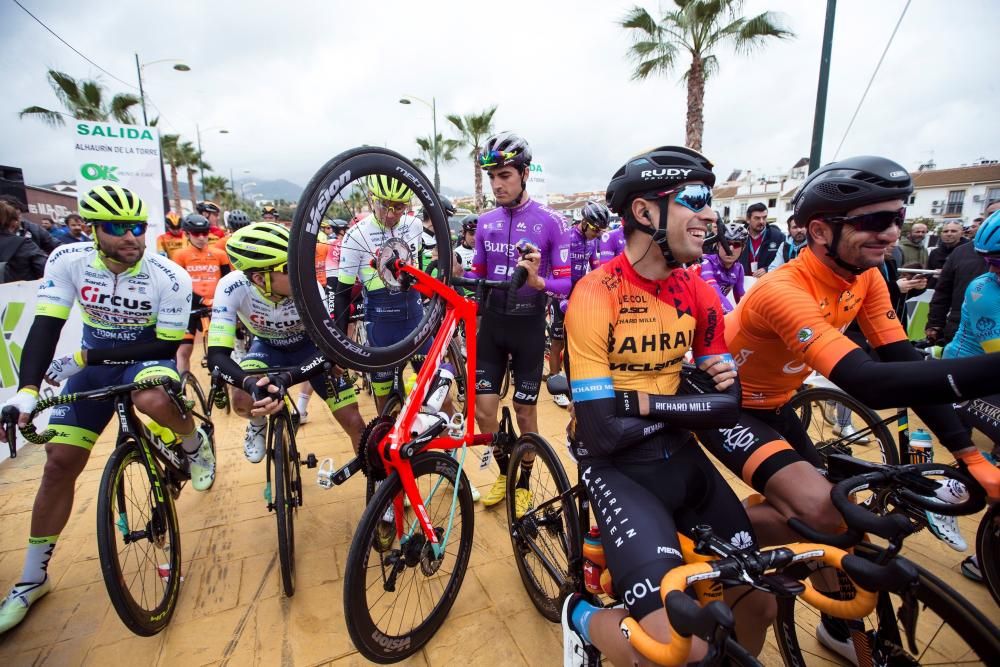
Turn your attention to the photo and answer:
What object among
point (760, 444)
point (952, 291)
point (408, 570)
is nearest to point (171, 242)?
point (408, 570)

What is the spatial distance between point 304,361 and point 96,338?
1368mm

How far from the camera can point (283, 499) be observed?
9.65 ft

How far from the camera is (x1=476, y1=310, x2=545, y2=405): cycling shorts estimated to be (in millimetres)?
3760

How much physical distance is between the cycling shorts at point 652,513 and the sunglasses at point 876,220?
1.27 meters

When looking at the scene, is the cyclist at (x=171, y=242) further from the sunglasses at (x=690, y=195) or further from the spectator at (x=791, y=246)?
the spectator at (x=791, y=246)

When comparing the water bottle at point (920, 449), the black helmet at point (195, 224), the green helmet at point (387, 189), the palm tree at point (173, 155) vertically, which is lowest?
the water bottle at point (920, 449)

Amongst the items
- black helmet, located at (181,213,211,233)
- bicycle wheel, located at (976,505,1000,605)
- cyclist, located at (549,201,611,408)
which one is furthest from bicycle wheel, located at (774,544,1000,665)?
black helmet, located at (181,213,211,233)

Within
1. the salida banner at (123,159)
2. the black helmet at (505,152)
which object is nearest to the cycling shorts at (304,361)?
the black helmet at (505,152)

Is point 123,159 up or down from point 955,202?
down

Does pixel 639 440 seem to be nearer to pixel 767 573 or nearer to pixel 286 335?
pixel 767 573

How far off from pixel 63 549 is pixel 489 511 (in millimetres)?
3237

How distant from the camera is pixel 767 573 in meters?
1.57

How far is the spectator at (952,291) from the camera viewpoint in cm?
470

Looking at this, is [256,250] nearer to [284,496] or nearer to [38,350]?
[38,350]
